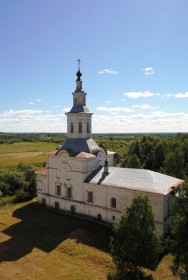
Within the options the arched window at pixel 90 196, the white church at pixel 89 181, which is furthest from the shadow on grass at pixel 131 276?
the arched window at pixel 90 196

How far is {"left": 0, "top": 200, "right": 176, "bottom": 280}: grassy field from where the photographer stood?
19.0 meters

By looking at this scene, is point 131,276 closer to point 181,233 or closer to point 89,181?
point 181,233

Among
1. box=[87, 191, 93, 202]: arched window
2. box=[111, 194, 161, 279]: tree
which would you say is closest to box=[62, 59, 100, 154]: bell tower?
box=[87, 191, 93, 202]: arched window

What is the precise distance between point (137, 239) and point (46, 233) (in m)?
12.0

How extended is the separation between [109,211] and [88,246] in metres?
4.94

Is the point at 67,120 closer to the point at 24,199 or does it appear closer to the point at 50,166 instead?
the point at 50,166

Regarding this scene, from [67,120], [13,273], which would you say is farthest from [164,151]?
[13,273]

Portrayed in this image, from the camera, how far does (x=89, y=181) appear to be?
93.4 ft

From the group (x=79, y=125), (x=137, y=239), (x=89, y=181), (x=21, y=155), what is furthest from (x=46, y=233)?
(x=21, y=155)

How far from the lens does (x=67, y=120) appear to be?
32.8m

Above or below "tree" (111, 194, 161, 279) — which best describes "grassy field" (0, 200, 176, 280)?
below

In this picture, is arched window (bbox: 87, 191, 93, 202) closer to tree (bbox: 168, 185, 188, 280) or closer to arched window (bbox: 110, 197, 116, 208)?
arched window (bbox: 110, 197, 116, 208)

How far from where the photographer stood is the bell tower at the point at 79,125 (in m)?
31.2

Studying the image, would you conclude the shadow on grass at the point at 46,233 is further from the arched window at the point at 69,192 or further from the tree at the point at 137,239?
the tree at the point at 137,239
